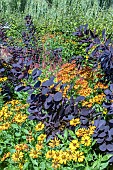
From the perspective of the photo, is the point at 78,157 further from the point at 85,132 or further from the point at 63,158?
the point at 85,132

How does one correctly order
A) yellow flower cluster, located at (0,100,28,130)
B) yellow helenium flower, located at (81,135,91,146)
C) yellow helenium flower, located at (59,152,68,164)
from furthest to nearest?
yellow flower cluster, located at (0,100,28,130) → yellow helenium flower, located at (81,135,91,146) → yellow helenium flower, located at (59,152,68,164)

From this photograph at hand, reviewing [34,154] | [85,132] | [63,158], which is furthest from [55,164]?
[85,132]

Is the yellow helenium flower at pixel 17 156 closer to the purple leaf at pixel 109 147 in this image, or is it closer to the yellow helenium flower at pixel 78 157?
the yellow helenium flower at pixel 78 157

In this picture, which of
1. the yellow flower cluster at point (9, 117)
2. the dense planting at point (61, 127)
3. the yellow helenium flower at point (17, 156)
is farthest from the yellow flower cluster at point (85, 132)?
the yellow flower cluster at point (9, 117)

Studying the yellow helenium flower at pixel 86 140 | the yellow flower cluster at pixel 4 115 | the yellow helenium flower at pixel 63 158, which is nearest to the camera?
the yellow helenium flower at pixel 63 158

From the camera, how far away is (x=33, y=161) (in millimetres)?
2148

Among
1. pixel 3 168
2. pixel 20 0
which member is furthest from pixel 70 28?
pixel 20 0

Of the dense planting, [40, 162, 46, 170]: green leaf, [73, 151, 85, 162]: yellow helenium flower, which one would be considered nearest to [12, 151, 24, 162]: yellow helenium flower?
the dense planting

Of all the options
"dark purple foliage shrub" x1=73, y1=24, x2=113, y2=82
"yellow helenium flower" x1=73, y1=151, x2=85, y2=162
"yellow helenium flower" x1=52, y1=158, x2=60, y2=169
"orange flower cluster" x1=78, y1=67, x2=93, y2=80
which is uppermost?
"dark purple foliage shrub" x1=73, y1=24, x2=113, y2=82

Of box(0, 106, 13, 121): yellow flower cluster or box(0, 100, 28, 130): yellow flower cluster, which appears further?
box(0, 106, 13, 121): yellow flower cluster

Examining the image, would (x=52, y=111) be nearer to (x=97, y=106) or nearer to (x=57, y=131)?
(x=57, y=131)

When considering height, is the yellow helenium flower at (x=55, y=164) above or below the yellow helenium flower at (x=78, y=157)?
below

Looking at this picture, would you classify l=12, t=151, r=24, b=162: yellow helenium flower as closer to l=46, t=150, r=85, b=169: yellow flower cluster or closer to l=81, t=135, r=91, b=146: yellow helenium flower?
l=46, t=150, r=85, b=169: yellow flower cluster

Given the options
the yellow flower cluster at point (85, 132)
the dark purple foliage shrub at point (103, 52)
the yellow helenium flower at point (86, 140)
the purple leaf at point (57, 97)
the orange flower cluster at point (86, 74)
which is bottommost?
the yellow helenium flower at point (86, 140)
